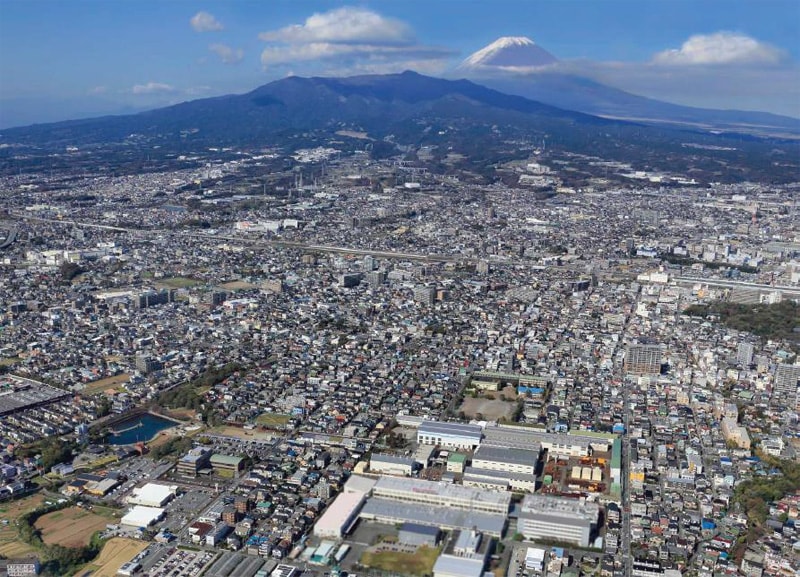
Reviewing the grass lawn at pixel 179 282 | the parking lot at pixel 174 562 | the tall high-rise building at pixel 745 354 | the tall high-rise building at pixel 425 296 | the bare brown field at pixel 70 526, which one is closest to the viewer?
the parking lot at pixel 174 562

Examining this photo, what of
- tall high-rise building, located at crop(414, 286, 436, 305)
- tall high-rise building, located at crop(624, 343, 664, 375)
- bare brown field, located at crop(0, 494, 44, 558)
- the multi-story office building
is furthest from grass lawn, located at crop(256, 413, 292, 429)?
tall high-rise building, located at crop(414, 286, 436, 305)

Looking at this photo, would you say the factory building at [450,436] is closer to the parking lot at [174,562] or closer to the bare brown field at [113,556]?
the parking lot at [174,562]

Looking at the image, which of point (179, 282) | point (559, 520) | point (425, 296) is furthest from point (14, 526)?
point (179, 282)

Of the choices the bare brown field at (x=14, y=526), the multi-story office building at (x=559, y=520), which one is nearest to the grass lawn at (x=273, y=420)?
the bare brown field at (x=14, y=526)

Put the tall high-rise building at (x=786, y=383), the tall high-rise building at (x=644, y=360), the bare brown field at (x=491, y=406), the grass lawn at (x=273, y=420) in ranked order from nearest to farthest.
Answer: the grass lawn at (x=273, y=420) → the bare brown field at (x=491, y=406) → the tall high-rise building at (x=786, y=383) → the tall high-rise building at (x=644, y=360)

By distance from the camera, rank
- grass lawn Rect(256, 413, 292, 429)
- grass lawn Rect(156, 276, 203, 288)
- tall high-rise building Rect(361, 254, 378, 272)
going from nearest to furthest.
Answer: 1. grass lawn Rect(256, 413, 292, 429)
2. grass lawn Rect(156, 276, 203, 288)
3. tall high-rise building Rect(361, 254, 378, 272)

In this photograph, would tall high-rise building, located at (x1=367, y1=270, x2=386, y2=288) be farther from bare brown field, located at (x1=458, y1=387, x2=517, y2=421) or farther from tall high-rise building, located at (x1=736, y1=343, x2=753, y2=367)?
tall high-rise building, located at (x1=736, y1=343, x2=753, y2=367)

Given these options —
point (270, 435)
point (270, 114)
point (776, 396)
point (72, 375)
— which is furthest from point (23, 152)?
point (776, 396)
